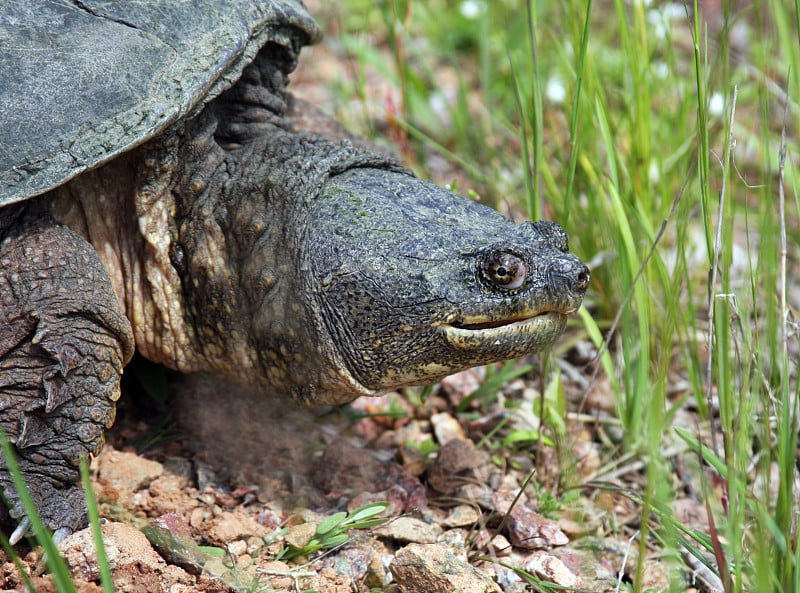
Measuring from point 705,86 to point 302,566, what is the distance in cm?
166

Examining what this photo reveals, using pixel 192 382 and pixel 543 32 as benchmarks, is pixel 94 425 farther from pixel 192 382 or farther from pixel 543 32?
pixel 543 32

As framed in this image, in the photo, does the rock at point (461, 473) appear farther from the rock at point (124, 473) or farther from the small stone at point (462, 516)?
the rock at point (124, 473)

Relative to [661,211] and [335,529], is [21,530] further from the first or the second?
[661,211]

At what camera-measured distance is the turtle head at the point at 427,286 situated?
83.4 inches

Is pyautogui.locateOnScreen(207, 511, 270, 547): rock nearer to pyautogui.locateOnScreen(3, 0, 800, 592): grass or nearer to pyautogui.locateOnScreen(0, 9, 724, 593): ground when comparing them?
pyautogui.locateOnScreen(0, 9, 724, 593): ground

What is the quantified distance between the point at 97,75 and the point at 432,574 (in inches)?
60.4

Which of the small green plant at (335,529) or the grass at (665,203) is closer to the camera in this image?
the grass at (665,203)

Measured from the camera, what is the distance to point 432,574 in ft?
6.74

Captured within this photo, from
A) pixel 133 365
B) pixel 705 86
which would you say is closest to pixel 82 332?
pixel 133 365

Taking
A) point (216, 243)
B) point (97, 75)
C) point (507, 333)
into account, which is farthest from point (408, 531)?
point (97, 75)

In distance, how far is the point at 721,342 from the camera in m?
2.07

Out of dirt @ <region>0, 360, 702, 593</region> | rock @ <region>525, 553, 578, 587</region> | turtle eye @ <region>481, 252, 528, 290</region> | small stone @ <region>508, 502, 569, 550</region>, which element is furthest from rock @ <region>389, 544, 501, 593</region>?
turtle eye @ <region>481, 252, 528, 290</region>

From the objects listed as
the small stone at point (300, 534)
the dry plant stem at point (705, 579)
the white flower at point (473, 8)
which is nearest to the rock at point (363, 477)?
the small stone at point (300, 534)

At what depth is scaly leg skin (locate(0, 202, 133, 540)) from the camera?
2.15 metres
